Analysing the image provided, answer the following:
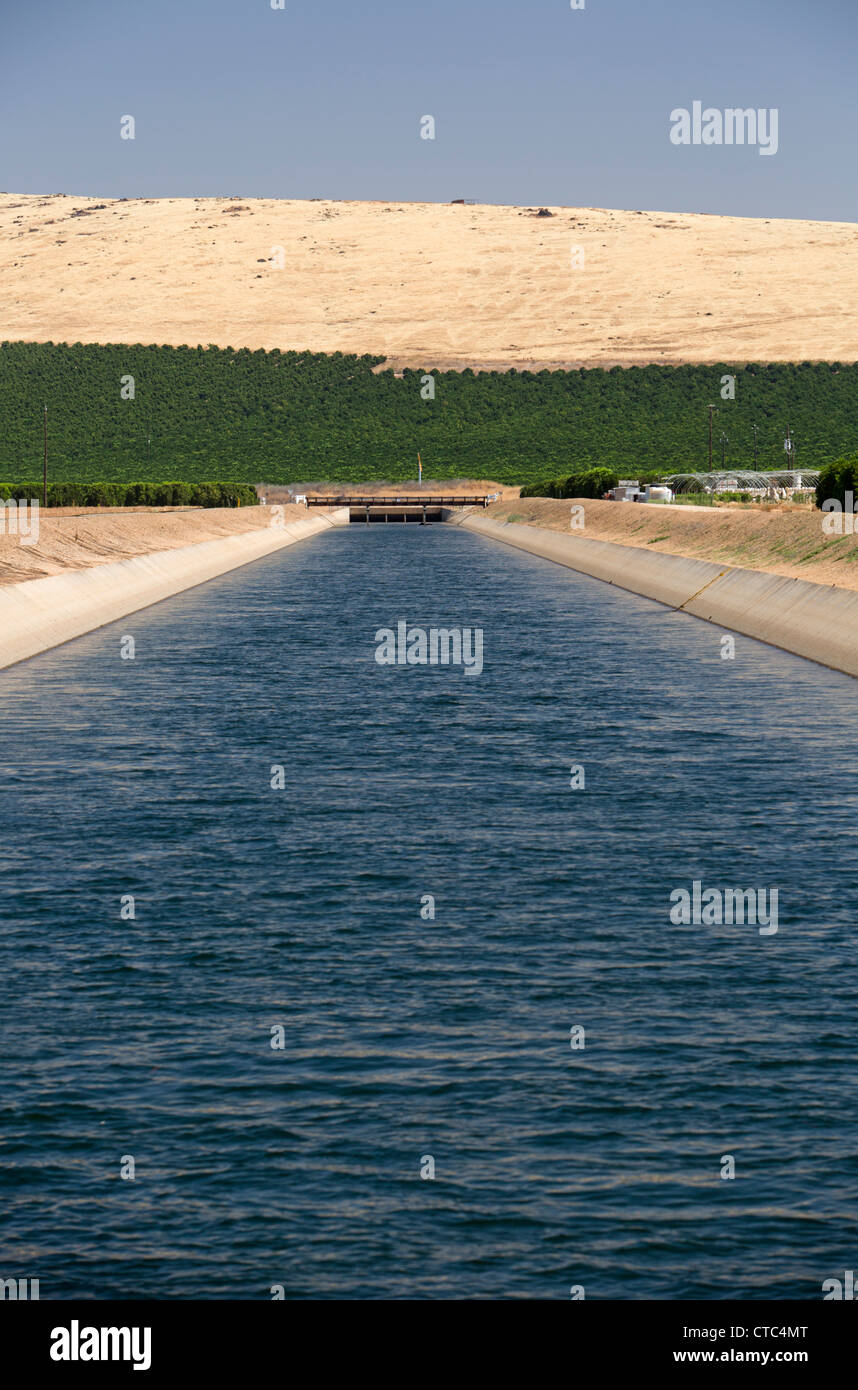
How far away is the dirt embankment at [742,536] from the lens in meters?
42.9

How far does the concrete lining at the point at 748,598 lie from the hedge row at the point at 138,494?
75159 millimetres

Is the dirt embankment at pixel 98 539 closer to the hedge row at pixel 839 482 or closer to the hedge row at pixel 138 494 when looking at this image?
the hedge row at pixel 839 482

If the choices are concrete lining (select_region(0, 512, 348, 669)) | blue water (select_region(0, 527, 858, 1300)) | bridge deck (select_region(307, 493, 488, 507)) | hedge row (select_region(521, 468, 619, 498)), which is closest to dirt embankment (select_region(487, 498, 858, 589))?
concrete lining (select_region(0, 512, 348, 669))

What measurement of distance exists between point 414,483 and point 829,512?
13209 cm

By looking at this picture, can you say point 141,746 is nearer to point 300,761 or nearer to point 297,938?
point 300,761

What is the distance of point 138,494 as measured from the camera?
466 feet

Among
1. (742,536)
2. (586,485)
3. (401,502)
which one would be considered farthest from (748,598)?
(401,502)

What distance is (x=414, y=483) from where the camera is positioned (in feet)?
599

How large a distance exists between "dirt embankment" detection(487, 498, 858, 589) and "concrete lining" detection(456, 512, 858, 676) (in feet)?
4.06

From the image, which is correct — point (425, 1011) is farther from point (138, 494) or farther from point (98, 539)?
point (138, 494)

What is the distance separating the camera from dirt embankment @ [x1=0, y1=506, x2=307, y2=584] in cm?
4897

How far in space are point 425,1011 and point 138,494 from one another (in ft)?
444

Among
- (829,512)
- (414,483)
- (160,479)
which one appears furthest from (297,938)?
(160,479)

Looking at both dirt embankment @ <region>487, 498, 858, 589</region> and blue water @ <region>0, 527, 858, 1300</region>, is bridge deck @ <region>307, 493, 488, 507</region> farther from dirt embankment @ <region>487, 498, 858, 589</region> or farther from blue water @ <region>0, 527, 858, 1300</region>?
blue water @ <region>0, 527, 858, 1300</region>
